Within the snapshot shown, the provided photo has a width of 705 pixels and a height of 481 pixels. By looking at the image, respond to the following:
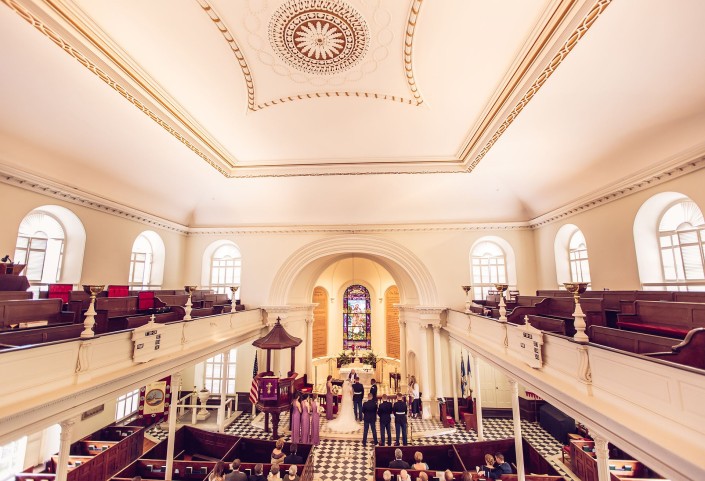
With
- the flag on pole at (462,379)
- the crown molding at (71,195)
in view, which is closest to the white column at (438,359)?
the flag on pole at (462,379)

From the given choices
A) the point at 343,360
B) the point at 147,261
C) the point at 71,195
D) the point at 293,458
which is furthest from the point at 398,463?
the point at 147,261

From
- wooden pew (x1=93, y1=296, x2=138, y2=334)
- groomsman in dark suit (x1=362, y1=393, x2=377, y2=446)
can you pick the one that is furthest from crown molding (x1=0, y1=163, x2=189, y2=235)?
groomsman in dark suit (x1=362, y1=393, x2=377, y2=446)

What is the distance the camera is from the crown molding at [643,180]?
6.76 meters

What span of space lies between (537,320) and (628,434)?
3003 millimetres

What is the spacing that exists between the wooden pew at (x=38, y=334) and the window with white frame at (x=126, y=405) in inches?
289

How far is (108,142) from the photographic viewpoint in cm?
887

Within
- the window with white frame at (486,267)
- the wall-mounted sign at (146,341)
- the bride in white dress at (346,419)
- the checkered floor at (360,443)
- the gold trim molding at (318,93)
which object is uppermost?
the gold trim molding at (318,93)

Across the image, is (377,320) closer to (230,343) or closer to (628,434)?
(230,343)

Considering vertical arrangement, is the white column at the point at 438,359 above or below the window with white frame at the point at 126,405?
above

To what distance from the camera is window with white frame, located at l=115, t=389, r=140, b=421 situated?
11.5m

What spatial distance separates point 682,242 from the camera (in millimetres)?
7789

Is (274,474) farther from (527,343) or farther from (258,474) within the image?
(527,343)

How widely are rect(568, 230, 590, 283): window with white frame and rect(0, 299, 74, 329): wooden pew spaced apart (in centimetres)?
1399

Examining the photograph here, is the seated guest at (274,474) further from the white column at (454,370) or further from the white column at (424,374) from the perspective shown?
the white column at (454,370)
